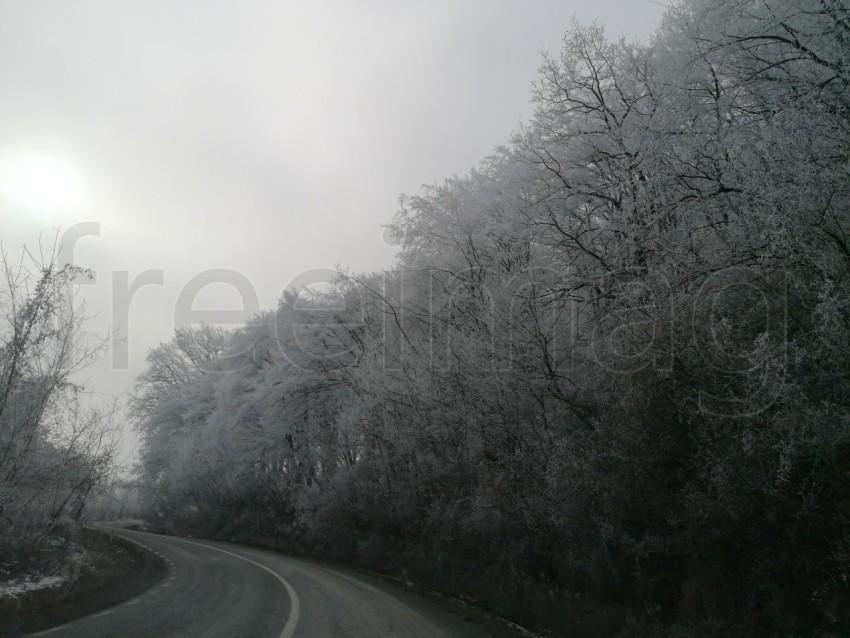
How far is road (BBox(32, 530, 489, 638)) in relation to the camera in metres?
7.52

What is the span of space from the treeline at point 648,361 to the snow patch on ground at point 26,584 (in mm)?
7723

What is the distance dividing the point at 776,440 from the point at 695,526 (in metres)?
1.61

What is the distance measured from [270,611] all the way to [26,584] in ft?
16.7

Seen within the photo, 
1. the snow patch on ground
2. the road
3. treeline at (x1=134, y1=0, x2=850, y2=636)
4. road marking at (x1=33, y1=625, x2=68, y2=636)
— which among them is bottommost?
the road

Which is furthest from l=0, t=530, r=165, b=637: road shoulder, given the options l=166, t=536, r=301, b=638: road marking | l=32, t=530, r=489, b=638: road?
l=166, t=536, r=301, b=638: road marking

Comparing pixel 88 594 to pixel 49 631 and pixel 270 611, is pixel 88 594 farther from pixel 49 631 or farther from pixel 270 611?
pixel 270 611

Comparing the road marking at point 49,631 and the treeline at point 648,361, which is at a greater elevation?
the treeline at point 648,361

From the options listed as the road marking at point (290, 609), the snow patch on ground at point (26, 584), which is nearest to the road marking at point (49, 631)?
the snow patch on ground at point (26, 584)

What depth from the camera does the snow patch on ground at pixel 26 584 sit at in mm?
9555

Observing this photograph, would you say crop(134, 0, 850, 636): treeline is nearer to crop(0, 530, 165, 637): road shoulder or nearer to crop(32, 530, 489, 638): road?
crop(32, 530, 489, 638): road

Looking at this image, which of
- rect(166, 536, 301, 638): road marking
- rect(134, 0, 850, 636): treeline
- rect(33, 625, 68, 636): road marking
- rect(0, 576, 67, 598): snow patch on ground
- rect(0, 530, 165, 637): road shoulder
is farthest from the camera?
rect(0, 576, 67, 598): snow patch on ground

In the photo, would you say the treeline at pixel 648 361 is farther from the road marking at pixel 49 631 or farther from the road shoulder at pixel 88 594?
the road marking at pixel 49 631

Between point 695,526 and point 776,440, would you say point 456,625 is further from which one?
point 776,440

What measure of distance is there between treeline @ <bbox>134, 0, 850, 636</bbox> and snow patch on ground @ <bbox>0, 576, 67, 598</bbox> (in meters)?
7.72
